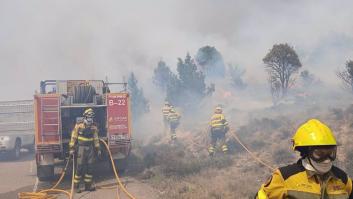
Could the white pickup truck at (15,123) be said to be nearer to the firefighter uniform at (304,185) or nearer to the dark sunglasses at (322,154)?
the firefighter uniform at (304,185)

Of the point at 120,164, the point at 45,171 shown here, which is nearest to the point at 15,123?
the point at 45,171

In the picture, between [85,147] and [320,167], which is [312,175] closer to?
[320,167]

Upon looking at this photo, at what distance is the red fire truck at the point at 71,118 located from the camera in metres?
11.6

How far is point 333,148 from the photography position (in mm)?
2762

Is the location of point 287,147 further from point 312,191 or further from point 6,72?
point 6,72

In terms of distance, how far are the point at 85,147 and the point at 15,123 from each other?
873 centimetres

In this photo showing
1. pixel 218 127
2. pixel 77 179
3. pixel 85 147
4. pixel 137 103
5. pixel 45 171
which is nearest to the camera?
pixel 77 179

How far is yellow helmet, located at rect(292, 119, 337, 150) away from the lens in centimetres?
273

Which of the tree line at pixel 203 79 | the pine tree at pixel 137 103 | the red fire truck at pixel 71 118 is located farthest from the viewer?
the pine tree at pixel 137 103

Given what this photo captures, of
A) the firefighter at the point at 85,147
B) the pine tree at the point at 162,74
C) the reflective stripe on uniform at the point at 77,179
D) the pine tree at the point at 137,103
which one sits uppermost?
the pine tree at the point at 162,74

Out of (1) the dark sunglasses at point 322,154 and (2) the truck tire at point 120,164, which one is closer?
(1) the dark sunglasses at point 322,154

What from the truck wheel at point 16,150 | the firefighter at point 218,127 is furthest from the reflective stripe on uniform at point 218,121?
the truck wheel at point 16,150

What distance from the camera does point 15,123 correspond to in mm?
17969

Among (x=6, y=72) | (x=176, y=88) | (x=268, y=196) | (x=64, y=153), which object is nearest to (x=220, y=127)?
(x=64, y=153)
